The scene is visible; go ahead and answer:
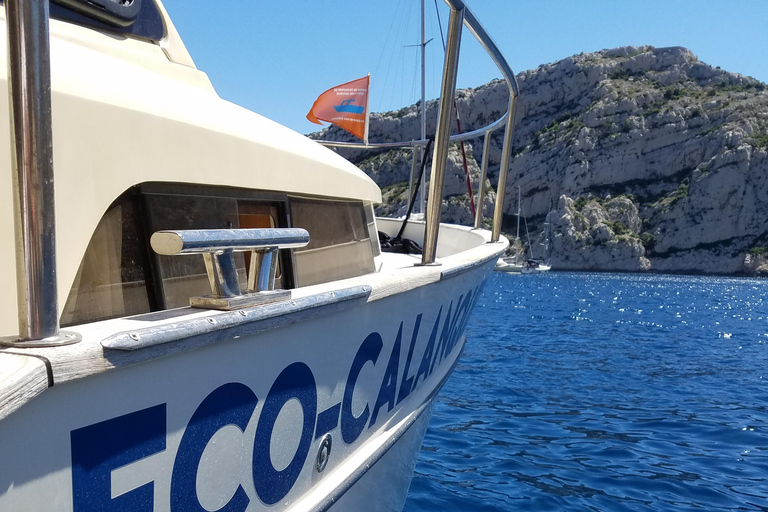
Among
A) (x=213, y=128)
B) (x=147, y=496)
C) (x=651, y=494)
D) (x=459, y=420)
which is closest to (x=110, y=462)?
(x=147, y=496)

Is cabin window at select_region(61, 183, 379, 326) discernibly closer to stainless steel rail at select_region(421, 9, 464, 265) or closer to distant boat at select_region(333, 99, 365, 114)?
stainless steel rail at select_region(421, 9, 464, 265)

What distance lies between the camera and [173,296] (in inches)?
59.3

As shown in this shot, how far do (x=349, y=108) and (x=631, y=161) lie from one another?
70.9 metres

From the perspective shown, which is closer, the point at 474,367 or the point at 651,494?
the point at 651,494

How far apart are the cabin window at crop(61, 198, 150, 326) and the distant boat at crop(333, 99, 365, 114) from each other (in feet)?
17.0

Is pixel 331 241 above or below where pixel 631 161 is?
below

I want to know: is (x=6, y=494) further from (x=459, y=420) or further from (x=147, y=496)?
(x=459, y=420)

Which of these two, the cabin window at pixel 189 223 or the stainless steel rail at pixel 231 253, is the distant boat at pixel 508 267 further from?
the stainless steel rail at pixel 231 253

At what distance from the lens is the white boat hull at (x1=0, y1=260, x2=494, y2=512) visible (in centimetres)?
96

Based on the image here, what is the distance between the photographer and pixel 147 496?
3.72ft

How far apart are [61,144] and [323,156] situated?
105 cm

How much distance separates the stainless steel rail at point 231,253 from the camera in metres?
1.06

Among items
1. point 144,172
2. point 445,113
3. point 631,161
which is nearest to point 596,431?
point 445,113

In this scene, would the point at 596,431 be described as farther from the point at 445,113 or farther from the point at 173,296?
the point at 173,296
